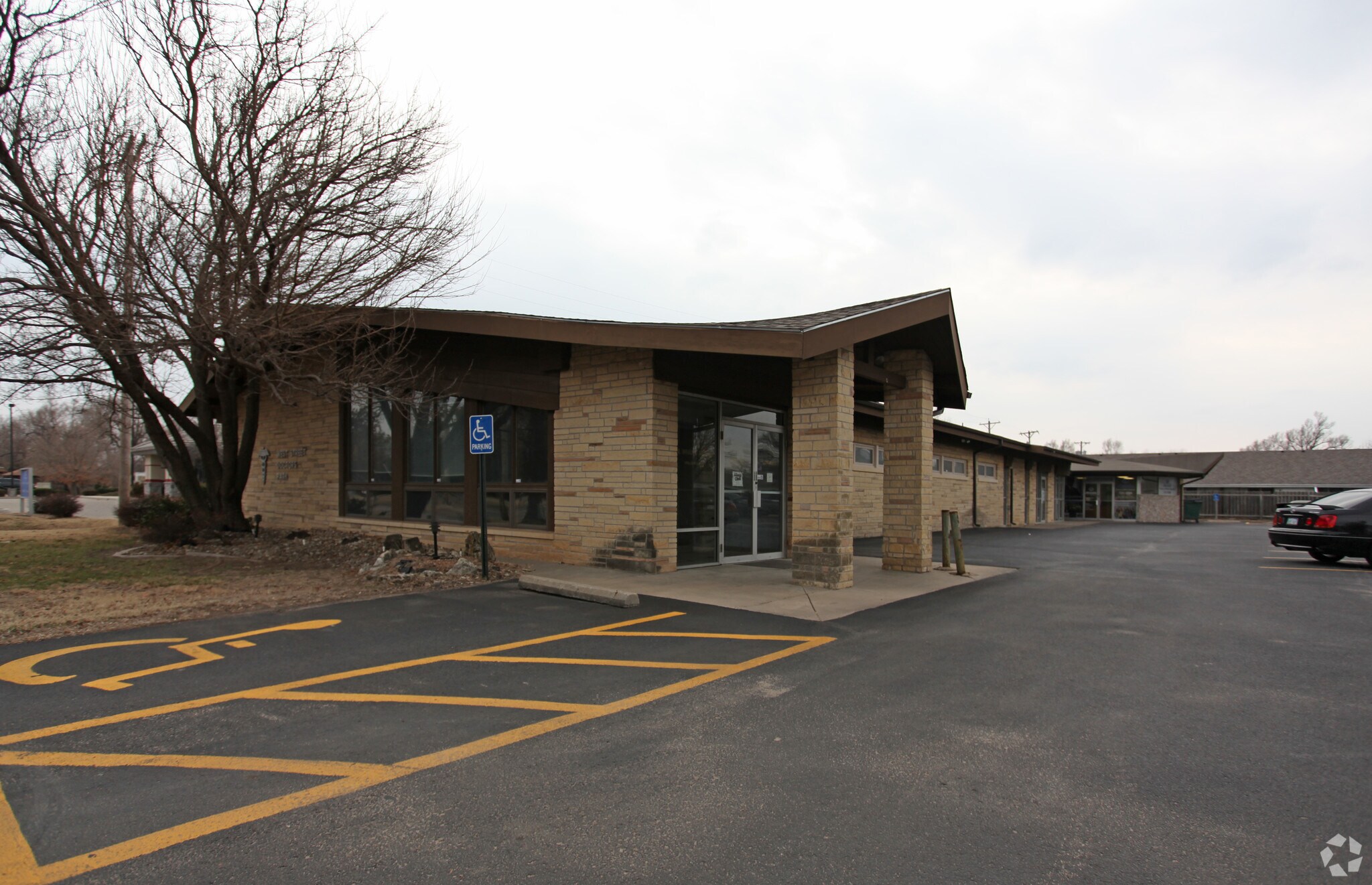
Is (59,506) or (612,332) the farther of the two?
(59,506)

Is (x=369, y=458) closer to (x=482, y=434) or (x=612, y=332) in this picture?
(x=482, y=434)

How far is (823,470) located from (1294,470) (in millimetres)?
59491

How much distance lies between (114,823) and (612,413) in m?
8.15

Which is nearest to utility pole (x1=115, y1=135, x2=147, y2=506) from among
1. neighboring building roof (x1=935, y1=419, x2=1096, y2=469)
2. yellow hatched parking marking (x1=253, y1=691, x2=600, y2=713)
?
yellow hatched parking marking (x1=253, y1=691, x2=600, y2=713)

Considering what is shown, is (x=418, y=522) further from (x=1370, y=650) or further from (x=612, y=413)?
(x=1370, y=650)

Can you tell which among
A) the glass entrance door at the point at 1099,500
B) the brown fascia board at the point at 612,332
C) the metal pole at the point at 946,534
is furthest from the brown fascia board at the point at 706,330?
the glass entrance door at the point at 1099,500

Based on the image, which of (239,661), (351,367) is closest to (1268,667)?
(239,661)

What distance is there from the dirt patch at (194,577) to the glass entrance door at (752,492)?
3770 millimetres

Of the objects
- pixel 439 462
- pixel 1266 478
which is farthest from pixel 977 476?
pixel 1266 478

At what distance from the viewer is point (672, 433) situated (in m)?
10.7

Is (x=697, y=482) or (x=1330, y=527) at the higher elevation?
(x=697, y=482)

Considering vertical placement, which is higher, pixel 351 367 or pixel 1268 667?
pixel 351 367

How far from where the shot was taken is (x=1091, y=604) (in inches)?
341

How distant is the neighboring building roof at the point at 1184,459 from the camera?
54188mm
